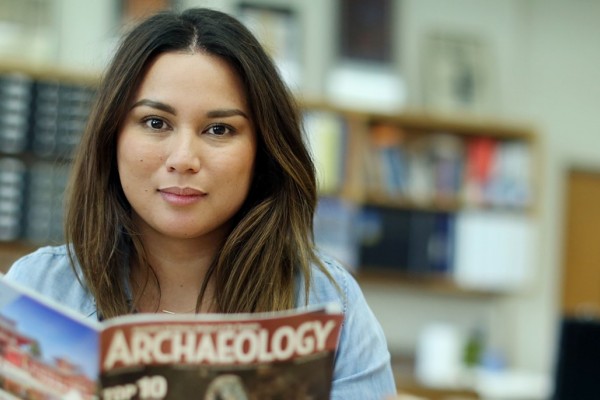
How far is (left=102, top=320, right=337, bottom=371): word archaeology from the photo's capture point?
3.35 feet

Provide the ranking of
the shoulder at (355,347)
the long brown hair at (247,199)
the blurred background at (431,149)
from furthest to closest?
the blurred background at (431,149), the long brown hair at (247,199), the shoulder at (355,347)

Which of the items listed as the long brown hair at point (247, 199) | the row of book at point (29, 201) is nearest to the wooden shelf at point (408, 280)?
the row of book at point (29, 201)

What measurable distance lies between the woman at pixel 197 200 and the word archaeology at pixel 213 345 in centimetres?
30

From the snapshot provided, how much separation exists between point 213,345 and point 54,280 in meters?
0.48

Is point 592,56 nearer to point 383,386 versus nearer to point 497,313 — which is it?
point 497,313

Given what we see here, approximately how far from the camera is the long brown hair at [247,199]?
4.71 feet

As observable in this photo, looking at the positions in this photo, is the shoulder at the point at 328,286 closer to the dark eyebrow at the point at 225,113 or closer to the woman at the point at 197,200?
the woman at the point at 197,200

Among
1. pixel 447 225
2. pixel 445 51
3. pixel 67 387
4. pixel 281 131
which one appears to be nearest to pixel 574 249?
pixel 447 225

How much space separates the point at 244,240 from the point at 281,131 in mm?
190

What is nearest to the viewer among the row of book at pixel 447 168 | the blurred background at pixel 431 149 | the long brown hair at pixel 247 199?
the long brown hair at pixel 247 199

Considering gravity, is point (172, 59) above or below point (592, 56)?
below

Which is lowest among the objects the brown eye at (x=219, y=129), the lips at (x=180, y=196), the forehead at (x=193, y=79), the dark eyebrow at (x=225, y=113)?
the lips at (x=180, y=196)

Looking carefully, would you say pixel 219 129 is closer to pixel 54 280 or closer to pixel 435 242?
pixel 54 280

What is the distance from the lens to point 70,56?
152 inches
